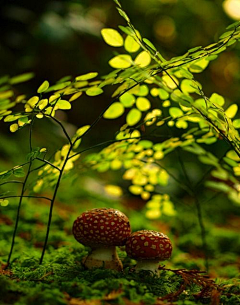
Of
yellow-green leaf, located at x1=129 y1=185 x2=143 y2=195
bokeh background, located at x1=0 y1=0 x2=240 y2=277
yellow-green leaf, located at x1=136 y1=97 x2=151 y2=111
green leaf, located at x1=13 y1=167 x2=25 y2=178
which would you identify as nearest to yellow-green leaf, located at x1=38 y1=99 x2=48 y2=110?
green leaf, located at x1=13 y1=167 x2=25 y2=178

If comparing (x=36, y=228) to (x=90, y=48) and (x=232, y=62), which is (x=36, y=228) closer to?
(x=90, y=48)

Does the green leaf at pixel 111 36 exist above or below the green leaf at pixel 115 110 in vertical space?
above

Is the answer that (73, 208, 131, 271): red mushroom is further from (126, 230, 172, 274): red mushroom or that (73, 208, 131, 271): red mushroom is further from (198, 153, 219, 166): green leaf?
(198, 153, 219, 166): green leaf

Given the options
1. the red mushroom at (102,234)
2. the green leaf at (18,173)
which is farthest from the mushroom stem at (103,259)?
the green leaf at (18,173)

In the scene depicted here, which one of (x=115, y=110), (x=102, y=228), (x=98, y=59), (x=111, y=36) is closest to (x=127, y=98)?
(x=115, y=110)

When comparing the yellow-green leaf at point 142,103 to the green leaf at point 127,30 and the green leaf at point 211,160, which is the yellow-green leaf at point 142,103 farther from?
the green leaf at point 127,30

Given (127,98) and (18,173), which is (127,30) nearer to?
(127,98)
